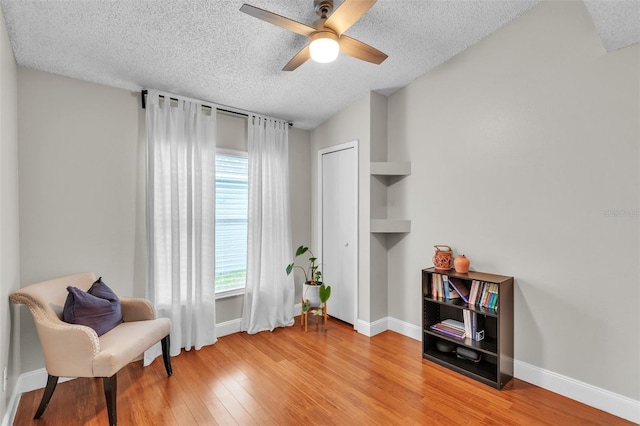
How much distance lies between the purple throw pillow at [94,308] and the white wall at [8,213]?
1.04 ft

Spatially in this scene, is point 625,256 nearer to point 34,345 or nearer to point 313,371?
point 313,371

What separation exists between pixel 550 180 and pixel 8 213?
379 cm

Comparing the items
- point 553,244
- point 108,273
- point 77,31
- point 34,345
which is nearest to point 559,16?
point 553,244

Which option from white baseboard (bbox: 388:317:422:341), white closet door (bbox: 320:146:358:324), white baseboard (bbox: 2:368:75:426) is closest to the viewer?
white baseboard (bbox: 2:368:75:426)

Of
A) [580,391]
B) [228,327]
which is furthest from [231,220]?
[580,391]

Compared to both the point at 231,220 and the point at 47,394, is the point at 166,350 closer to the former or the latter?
the point at 47,394

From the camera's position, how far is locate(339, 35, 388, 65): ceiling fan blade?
6.81ft

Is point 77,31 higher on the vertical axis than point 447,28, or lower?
lower

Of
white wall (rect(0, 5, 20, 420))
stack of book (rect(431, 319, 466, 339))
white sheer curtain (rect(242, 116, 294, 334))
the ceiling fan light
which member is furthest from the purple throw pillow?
stack of book (rect(431, 319, 466, 339))

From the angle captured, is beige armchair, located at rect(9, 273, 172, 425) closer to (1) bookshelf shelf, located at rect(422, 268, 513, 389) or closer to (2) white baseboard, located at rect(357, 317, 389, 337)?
(2) white baseboard, located at rect(357, 317, 389, 337)

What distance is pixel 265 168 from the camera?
11.8 feet

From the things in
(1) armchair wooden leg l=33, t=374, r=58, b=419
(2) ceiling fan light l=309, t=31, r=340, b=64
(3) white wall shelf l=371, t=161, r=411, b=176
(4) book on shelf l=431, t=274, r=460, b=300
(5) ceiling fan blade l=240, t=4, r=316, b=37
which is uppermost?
(5) ceiling fan blade l=240, t=4, r=316, b=37

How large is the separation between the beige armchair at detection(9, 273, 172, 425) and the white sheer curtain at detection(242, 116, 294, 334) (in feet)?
4.37

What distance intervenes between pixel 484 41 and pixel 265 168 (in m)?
2.47
